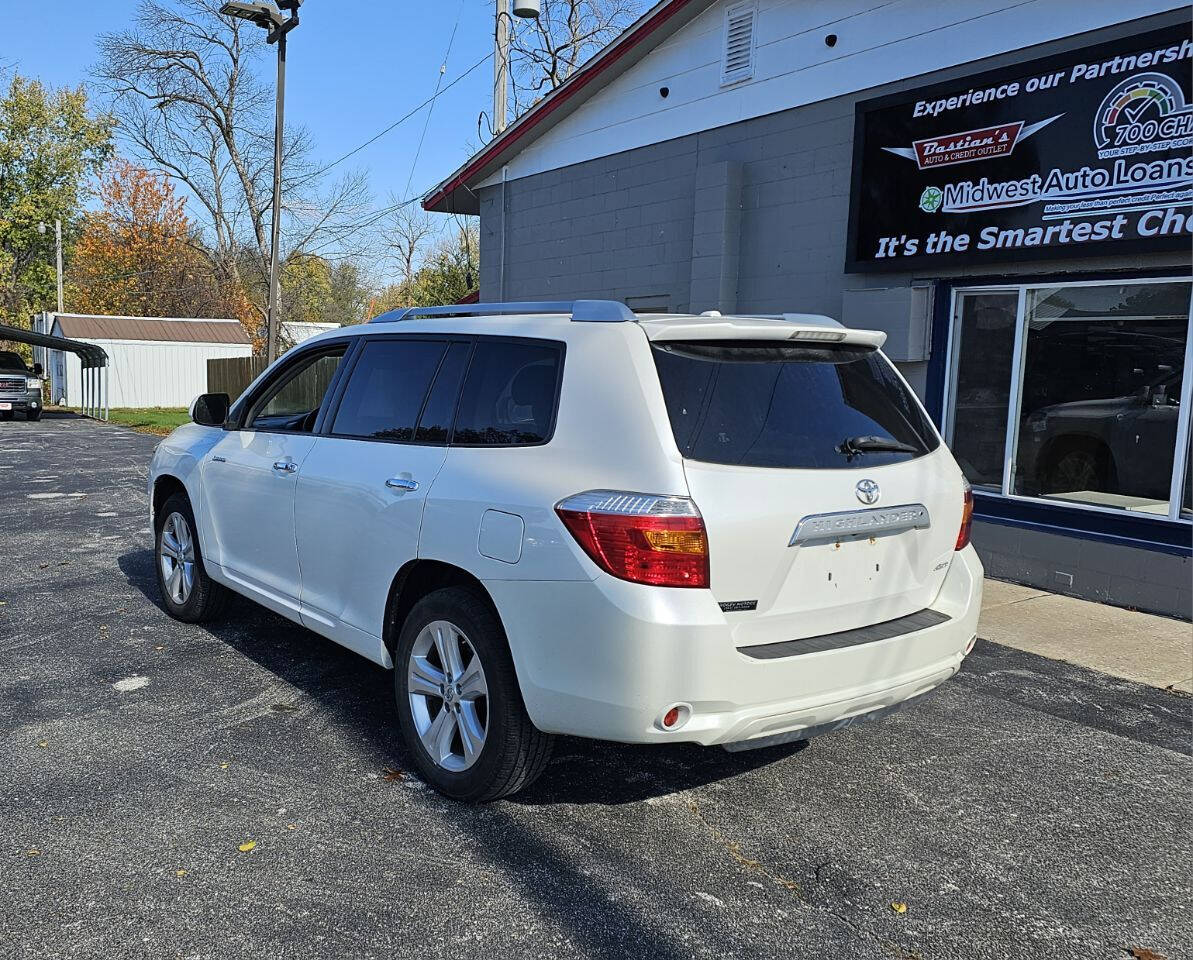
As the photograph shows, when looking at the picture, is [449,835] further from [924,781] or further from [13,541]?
[13,541]

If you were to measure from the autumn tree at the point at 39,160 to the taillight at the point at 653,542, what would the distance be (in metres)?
51.6

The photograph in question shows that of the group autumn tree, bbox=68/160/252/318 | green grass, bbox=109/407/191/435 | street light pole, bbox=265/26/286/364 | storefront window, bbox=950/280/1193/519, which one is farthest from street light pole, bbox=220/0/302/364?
autumn tree, bbox=68/160/252/318

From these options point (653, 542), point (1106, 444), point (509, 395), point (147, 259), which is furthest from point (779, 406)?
point (147, 259)

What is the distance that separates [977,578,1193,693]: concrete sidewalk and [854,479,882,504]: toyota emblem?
3.05 m

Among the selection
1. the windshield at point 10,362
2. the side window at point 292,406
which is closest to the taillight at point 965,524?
the side window at point 292,406

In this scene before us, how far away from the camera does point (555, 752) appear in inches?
163

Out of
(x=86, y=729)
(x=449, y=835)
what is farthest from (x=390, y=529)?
(x=86, y=729)

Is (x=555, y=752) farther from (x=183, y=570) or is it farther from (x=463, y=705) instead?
(x=183, y=570)

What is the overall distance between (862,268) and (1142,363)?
2.47 m

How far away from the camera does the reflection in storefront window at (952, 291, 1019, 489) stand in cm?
795

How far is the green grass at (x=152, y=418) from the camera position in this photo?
24.1 metres

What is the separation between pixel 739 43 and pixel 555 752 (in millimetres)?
8250

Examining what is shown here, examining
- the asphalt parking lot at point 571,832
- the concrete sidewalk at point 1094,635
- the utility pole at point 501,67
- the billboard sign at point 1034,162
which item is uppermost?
the utility pole at point 501,67

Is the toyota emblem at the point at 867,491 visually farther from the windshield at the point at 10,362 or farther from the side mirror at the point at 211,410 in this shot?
the windshield at the point at 10,362
